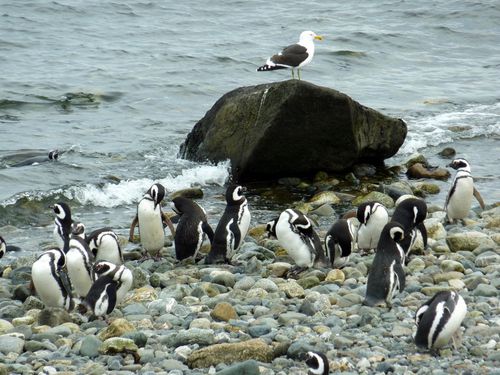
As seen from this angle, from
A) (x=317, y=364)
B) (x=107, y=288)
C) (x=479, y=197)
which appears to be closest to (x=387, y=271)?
(x=317, y=364)

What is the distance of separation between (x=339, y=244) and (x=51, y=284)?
3.15 metres

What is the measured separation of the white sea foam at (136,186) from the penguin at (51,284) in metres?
5.67

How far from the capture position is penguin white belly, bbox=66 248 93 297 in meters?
9.74

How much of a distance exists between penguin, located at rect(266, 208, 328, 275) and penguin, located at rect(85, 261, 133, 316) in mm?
2070

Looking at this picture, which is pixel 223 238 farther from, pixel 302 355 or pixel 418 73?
pixel 418 73

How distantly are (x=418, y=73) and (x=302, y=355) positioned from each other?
1998cm

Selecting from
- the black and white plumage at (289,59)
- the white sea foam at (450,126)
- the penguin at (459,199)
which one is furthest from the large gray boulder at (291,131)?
the penguin at (459,199)

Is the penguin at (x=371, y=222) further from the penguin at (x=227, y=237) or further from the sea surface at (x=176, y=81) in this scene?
the sea surface at (x=176, y=81)

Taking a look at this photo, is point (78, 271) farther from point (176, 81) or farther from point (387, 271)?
point (176, 81)

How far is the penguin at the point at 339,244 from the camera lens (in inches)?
412

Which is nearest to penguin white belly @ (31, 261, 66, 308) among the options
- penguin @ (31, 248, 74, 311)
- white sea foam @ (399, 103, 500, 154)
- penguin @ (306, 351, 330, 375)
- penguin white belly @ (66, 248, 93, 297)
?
penguin @ (31, 248, 74, 311)

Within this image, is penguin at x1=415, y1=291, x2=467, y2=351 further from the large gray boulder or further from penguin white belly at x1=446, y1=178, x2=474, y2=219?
the large gray boulder

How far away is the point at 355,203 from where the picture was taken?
14.3 meters

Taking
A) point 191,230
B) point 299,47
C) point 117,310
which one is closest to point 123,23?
point 299,47
